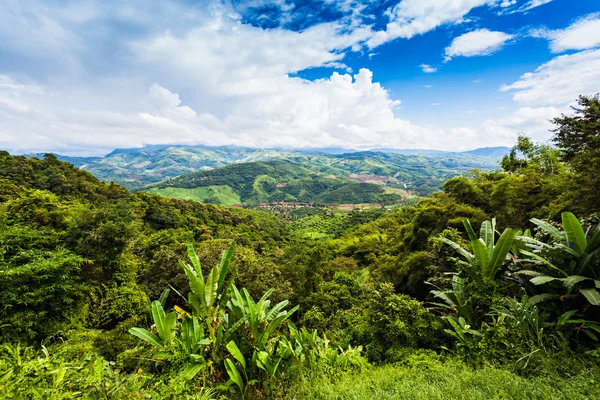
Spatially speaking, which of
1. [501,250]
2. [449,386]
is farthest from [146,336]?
[501,250]

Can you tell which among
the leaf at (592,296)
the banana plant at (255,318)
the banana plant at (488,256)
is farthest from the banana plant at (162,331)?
the leaf at (592,296)

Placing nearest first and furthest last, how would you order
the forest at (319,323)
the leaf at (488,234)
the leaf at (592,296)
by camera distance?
the forest at (319,323) < the leaf at (592,296) < the leaf at (488,234)

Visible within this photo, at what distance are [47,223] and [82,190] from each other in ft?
70.7

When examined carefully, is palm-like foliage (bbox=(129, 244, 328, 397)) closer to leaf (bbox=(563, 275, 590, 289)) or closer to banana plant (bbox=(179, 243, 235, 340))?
banana plant (bbox=(179, 243, 235, 340))

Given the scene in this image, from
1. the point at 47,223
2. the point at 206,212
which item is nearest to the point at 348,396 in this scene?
the point at 47,223

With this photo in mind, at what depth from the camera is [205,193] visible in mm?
156625

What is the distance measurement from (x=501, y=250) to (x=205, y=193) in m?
165

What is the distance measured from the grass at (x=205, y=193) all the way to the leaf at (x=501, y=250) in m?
148

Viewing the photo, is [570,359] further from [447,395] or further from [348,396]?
[348,396]

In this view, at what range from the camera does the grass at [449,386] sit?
9.73 feet

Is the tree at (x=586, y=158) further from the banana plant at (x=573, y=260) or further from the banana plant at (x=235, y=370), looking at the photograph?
the banana plant at (x=235, y=370)

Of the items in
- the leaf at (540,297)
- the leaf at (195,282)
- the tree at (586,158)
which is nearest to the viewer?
the leaf at (195,282)

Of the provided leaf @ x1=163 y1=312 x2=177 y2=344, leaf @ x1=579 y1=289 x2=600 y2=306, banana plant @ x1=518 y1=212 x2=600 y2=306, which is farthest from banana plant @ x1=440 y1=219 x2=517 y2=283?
leaf @ x1=163 y1=312 x2=177 y2=344

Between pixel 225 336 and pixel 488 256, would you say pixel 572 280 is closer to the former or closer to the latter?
pixel 488 256
